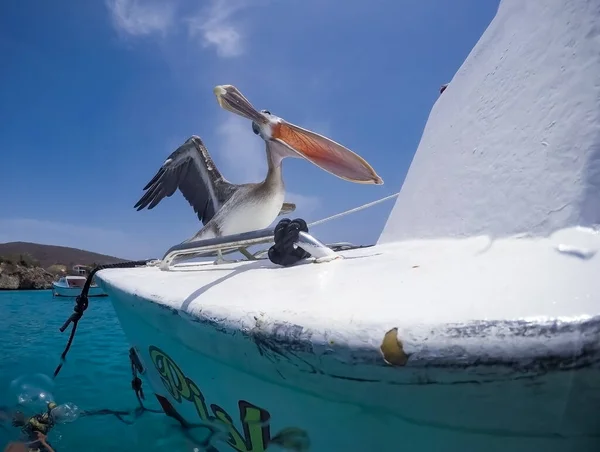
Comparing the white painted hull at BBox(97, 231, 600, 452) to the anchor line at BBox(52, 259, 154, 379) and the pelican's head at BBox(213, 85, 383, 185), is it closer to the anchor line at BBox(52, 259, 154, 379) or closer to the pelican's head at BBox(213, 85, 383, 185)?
Answer: the pelican's head at BBox(213, 85, 383, 185)

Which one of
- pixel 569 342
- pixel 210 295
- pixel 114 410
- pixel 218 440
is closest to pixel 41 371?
pixel 114 410

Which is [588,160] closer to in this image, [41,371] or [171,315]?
[171,315]

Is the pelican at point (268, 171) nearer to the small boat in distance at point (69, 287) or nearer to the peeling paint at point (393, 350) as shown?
the peeling paint at point (393, 350)

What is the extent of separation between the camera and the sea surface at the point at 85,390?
7.68 feet

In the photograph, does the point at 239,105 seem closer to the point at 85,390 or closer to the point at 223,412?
the point at 223,412

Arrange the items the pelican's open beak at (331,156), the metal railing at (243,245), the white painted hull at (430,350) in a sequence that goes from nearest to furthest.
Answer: the white painted hull at (430,350) → the metal railing at (243,245) → the pelican's open beak at (331,156)

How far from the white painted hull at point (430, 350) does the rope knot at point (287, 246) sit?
424mm

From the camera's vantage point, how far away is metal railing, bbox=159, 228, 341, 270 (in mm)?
1525

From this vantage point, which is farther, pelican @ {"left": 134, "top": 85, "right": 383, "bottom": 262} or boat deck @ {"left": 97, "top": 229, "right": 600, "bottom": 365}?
pelican @ {"left": 134, "top": 85, "right": 383, "bottom": 262}

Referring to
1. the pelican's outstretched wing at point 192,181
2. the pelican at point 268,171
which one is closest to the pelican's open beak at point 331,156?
the pelican at point 268,171

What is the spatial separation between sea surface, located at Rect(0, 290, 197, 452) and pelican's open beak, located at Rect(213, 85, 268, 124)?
1.82 metres

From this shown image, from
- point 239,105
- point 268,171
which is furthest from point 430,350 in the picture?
point 239,105

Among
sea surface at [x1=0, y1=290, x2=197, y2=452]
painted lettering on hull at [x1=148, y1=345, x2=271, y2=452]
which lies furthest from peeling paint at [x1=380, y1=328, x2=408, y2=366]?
sea surface at [x1=0, y1=290, x2=197, y2=452]

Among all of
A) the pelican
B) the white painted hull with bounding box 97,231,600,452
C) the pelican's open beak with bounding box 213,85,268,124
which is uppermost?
the pelican's open beak with bounding box 213,85,268,124
